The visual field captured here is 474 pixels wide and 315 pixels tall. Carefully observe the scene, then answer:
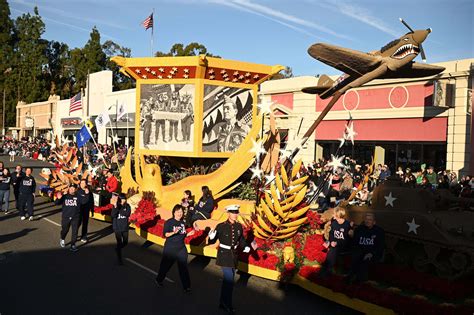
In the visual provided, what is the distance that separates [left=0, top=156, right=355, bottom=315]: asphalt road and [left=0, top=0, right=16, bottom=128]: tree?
64672mm

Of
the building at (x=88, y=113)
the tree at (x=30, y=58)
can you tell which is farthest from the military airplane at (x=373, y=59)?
the tree at (x=30, y=58)

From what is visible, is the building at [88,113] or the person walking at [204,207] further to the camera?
the building at [88,113]

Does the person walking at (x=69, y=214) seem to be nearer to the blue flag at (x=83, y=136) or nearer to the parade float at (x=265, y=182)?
the parade float at (x=265, y=182)

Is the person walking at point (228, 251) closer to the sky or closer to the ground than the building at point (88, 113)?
closer to the ground

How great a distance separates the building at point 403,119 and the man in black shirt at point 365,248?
1140 cm

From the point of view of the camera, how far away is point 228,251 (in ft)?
25.1

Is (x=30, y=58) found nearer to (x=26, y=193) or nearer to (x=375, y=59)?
(x=26, y=193)

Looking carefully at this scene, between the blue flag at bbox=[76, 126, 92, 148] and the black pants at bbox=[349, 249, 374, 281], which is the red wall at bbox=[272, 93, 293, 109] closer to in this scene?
the blue flag at bbox=[76, 126, 92, 148]

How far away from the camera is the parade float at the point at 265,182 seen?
317 inches

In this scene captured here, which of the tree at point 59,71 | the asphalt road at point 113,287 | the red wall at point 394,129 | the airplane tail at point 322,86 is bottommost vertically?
the asphalt road at point 113,287

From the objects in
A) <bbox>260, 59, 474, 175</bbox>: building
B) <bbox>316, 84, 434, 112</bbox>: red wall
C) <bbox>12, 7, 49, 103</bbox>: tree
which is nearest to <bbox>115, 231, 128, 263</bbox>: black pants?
<bbox>260, 59, 474, 175</bbox>: building

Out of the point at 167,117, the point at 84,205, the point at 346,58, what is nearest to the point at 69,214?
the point at 84,205

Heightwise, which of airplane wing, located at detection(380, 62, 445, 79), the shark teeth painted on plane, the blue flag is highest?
the shark teeth painted on plane

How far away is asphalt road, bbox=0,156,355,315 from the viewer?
7.81m
